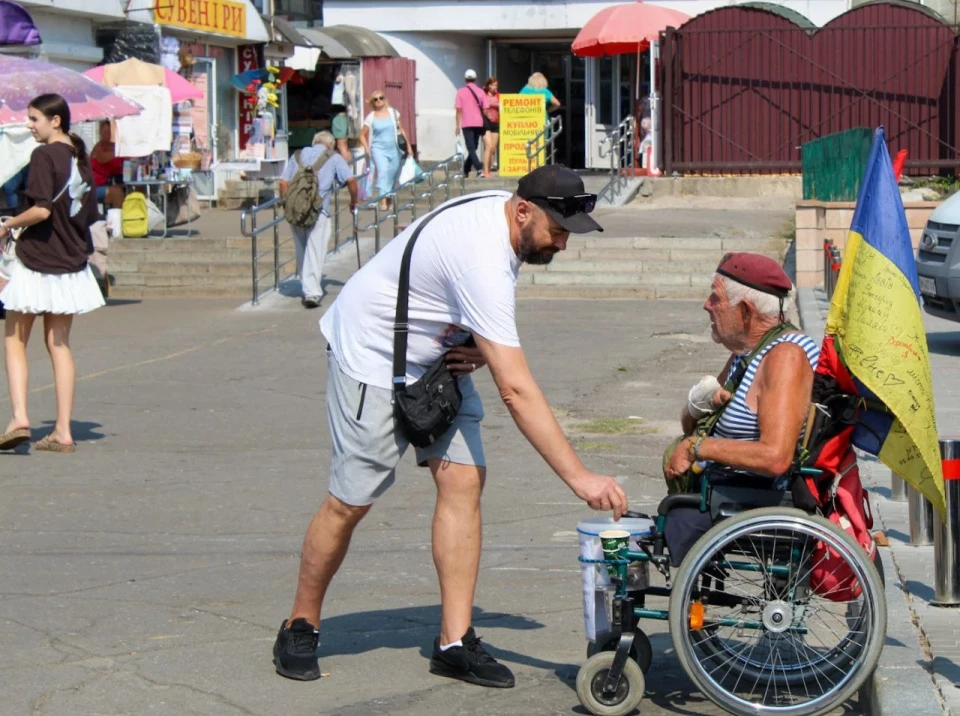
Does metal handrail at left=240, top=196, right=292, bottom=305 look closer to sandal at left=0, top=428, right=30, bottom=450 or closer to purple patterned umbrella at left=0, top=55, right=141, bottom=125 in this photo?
purple patterned umbrella at left=0, top=55, right=141, bottom=125

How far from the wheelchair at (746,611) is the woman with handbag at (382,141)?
1686cm

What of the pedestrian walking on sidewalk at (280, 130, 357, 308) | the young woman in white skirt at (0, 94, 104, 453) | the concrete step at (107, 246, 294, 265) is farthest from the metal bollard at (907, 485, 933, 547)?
the concrete step at (107, 246, 294, 265)

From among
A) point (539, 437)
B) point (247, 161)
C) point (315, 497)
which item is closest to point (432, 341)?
point (539, 437)

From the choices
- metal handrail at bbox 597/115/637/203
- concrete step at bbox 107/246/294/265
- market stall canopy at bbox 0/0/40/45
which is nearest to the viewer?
concrete step at bbox 107/246/294/265

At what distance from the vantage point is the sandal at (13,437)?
851 cm

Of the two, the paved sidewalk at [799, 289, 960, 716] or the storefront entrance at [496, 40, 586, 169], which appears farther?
the storefront entrance at [496, 40, 586, 169]

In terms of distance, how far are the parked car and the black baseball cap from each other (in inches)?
314

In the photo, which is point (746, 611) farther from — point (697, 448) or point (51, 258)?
point (51, 258)

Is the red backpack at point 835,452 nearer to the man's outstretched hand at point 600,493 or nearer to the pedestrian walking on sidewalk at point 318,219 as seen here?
the man's outstretched hand at point 600,493

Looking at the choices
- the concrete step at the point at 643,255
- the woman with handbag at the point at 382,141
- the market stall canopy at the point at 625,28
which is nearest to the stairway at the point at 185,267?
the woman with handbag at the point at 382,141

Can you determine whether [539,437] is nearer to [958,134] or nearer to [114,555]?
[114,555]

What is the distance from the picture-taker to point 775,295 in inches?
183

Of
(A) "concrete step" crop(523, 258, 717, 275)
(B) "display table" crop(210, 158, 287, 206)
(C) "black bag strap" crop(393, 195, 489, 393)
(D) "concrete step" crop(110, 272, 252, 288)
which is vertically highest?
(B) "display table" crop(210, 158, 287, 206)

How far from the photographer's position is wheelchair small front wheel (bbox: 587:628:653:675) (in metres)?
4.61
